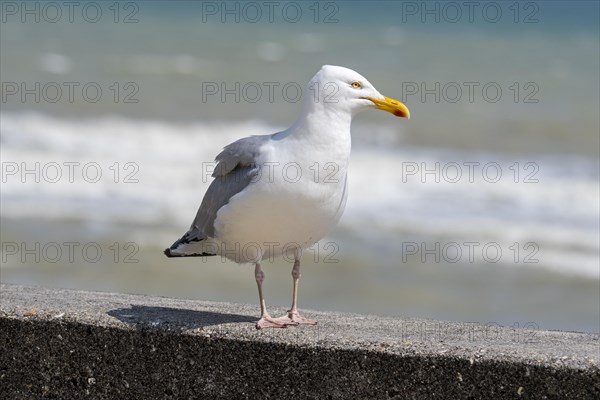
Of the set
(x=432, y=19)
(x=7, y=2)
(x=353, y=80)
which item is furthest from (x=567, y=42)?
(x=353, y=80)

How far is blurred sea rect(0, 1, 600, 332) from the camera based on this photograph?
7.48 m

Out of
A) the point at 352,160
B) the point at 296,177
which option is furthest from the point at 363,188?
the point at 296,177

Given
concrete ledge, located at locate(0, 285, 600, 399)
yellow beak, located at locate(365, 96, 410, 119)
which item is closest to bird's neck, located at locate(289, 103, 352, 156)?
yellow beak, located at locate(365, 96, 410, 119)

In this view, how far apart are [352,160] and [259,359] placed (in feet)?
25.8

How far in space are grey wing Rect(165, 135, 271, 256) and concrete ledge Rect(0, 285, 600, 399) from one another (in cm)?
40

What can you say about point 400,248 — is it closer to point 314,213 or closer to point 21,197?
point 21,197

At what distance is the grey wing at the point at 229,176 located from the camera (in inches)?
147

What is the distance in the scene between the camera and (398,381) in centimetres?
322

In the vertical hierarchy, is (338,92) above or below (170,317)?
above

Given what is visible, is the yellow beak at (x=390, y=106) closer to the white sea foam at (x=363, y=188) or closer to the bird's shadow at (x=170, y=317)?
the bird's shadow at (x=170, y=317)

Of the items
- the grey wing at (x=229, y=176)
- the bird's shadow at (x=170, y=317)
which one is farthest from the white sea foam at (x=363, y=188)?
the bird's shadow at (x=170, y=317)

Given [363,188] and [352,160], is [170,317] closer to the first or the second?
[363,188]

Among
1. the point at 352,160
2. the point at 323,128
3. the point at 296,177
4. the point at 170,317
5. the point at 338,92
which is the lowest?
the point at 170,317

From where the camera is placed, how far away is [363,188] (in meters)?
10.0
